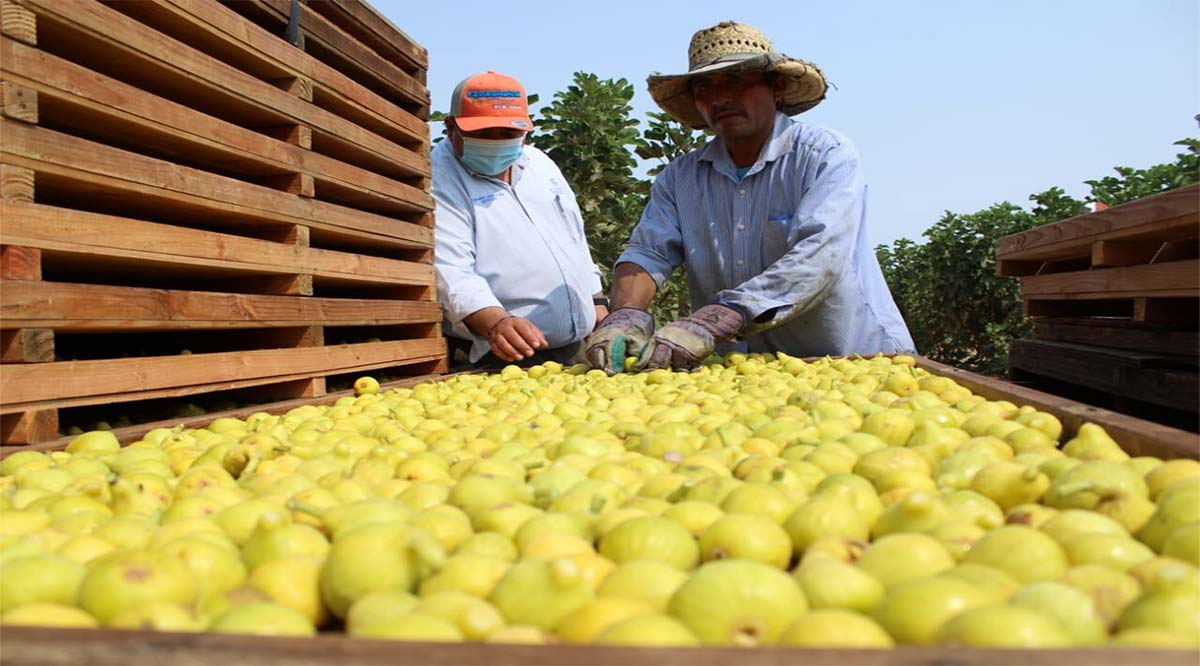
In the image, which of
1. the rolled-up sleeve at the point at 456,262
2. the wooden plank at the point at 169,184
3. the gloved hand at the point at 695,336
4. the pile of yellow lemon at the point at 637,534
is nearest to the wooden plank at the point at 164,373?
the pile of yellow lemon at the point at 637,534

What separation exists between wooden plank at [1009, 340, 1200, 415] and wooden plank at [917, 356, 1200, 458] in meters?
0.28

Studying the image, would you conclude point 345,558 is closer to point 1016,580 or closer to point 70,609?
point 70,609

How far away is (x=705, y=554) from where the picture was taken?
63.0 inches

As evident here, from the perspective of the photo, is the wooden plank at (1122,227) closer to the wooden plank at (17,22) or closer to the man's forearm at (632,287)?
the man's forearm at (632,287)

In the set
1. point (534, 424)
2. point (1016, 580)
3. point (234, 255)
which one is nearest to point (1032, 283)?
point (534, 424)

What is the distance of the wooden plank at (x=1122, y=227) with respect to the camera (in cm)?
298

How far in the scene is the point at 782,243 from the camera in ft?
15.7


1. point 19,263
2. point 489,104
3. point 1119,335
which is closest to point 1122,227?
point 1119,335

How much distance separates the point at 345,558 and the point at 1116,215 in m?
3.50

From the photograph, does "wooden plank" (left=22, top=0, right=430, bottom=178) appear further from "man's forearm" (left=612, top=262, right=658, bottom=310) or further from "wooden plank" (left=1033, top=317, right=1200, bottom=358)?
"wooden plank" (left=1033, top=317, right=1200, bottom=358)

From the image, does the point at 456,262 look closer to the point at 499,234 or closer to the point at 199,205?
the point at 499,234

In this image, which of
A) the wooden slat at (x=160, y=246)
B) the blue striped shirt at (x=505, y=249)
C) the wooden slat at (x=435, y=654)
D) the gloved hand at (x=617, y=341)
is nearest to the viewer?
the wooden slat at (x=435, y=654)

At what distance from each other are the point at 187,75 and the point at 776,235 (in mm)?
3109

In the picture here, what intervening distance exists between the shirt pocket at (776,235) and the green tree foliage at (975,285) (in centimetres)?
1037
